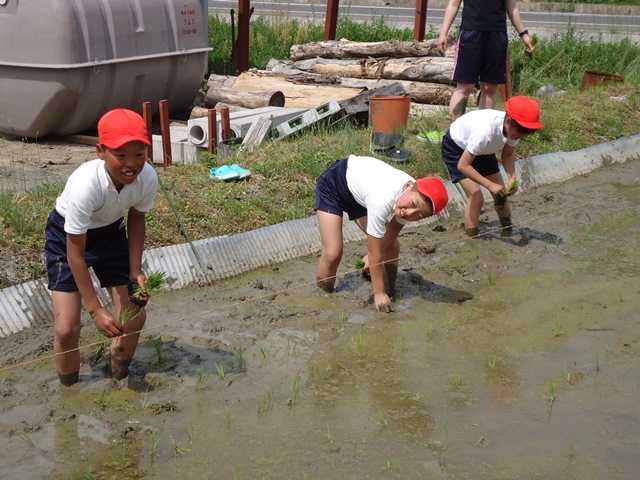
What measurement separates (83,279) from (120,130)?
2.39 ft

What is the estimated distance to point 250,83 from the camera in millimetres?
12172

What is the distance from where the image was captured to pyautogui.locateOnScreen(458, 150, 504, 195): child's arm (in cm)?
652

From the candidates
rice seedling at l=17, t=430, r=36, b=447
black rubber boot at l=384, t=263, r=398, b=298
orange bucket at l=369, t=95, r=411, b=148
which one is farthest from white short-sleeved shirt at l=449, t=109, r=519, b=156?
rice seedling at l=17, t=430, r=36, b=447

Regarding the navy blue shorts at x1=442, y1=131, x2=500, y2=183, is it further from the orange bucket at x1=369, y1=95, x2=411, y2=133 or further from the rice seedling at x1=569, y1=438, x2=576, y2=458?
the rice seedling at x1=569, y1=438, x2=576, y2=458

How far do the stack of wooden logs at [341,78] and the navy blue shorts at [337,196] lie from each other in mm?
5398

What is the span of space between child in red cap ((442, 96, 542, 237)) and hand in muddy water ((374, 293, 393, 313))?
1.46m

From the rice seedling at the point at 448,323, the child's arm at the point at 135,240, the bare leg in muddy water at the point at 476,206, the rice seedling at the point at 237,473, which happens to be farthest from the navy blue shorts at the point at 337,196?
the rice seedling at the point at 237,473

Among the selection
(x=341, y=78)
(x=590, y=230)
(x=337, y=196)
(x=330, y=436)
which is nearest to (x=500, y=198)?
(x=590, y=230)

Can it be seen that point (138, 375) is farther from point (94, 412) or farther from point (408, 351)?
point (408, 351)

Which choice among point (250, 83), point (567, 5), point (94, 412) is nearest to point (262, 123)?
point (250, 83)

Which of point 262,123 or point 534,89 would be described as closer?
point 262,123

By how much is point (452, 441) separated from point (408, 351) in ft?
3.61

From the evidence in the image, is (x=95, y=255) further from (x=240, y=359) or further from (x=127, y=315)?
(x=240, y=359)

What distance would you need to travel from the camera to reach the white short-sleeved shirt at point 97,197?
3951mm
